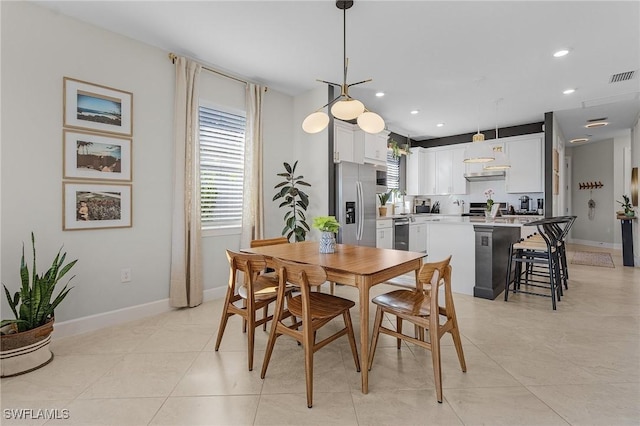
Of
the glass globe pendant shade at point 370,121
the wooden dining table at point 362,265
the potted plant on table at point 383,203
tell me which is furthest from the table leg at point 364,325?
the potted plant on table at point 383,203

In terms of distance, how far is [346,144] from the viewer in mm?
4797

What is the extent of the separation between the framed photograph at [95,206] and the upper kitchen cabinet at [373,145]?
3.29 metres

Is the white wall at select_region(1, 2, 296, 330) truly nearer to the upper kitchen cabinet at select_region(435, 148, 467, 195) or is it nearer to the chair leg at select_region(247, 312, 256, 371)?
the chair leg at select_region(247, 312, 256, 371)

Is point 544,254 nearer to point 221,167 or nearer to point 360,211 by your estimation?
point 360,211

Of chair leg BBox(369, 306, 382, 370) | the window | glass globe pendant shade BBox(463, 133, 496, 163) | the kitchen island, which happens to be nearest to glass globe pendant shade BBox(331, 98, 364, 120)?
chair leg BBox(369, 306, 382, 370)

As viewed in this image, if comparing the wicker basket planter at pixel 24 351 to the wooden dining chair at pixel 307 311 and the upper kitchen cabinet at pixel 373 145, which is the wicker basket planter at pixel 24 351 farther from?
the upper kitchen cabinet at pixel 373 145

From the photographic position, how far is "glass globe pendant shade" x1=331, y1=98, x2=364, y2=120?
8.20 feet

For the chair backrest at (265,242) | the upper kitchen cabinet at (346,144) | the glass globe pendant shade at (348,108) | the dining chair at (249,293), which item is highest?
the upper kitchen cabinet at (346,144)

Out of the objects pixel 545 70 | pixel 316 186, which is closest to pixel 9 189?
pixel 316 186

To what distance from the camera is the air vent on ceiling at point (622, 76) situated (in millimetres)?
4000

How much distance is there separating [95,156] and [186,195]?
887 millimetres

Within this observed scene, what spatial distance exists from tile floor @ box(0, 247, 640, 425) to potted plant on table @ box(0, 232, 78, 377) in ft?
0.33

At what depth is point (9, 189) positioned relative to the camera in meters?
2.48

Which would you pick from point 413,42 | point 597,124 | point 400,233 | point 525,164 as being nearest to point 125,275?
point 413,42
